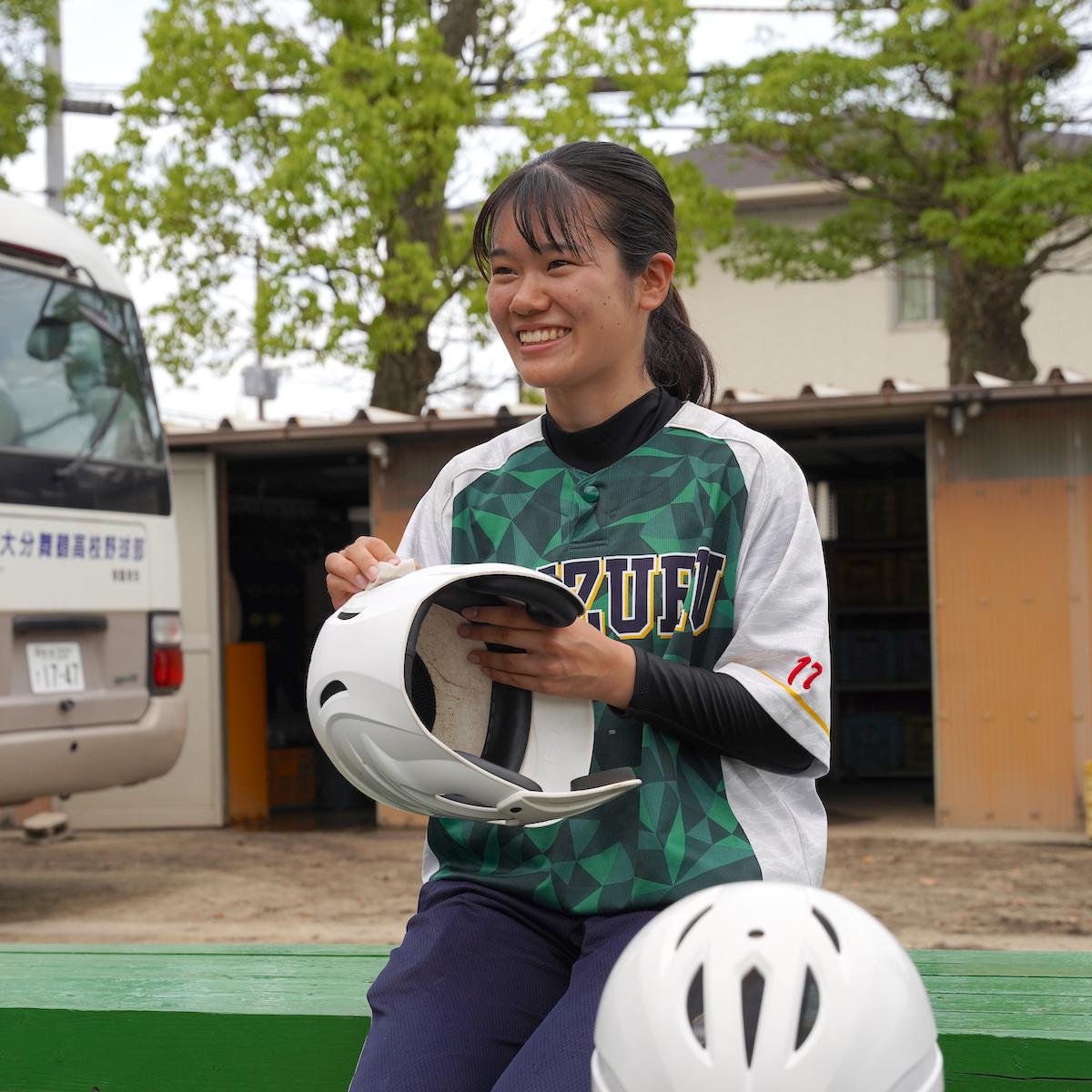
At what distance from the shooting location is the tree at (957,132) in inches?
512

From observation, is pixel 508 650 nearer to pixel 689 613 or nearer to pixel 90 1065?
pixel 689 613

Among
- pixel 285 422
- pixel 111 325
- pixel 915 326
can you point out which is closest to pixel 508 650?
pixel 111 325

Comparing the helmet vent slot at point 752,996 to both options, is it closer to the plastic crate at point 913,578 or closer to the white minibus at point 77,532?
the white minibus at point 77,532

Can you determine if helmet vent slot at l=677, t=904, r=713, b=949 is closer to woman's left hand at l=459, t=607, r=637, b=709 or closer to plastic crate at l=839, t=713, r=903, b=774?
woman's left hand at l=459, t=607, r=637, b=709

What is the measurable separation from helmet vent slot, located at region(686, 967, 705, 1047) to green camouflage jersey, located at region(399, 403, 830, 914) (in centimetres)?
40

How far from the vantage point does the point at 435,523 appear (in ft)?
8.00

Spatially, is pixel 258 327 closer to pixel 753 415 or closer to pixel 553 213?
pixel 753 415

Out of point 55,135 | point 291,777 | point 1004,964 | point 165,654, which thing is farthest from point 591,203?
point 55,135

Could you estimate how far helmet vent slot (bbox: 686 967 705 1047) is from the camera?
1631 millimetres

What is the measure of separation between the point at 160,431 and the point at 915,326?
16.2 metres

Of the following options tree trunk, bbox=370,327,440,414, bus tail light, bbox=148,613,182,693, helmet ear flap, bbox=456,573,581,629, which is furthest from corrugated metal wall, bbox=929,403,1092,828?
helmet ear flap, bbox=456,573,581,629

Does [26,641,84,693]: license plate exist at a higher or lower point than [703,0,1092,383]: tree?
lower

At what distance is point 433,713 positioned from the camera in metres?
2.15

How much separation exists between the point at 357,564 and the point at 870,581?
12531 mm
